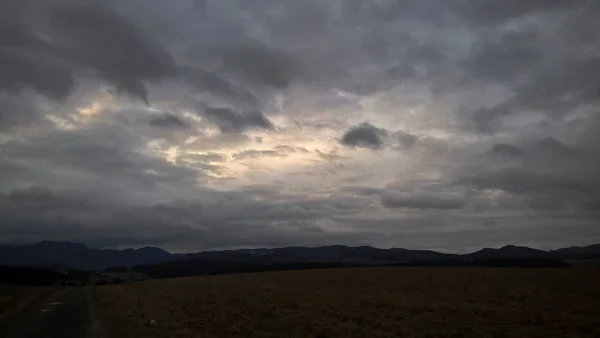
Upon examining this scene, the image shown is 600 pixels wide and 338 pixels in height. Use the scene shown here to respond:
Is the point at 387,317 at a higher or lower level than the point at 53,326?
higher

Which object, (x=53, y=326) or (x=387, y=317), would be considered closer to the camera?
(x=53, y=326)

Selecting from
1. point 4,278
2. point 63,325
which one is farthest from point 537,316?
point 4,278

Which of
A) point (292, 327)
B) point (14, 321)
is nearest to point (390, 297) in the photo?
point (292, 327)

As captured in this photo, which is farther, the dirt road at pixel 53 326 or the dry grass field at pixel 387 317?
the dirt road at pixel 53 326

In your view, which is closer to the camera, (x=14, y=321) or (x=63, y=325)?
(x=63, y=325)

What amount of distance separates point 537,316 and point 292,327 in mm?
13432

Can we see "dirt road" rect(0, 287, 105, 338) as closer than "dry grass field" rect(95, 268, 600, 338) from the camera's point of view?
No

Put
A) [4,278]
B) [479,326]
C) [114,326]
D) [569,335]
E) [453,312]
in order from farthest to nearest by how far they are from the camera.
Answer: [4,278] → [453,312] → [114,326] → [479,326] → [569,335]

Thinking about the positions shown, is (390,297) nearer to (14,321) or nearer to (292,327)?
(292,327)

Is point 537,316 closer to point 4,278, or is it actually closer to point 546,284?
point 546,284

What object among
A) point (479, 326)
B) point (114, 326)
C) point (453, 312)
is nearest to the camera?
point (479, 326)

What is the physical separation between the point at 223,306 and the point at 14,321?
43.3ft

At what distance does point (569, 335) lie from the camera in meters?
21.9

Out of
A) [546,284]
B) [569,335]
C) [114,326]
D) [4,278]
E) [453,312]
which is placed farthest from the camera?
[4,278]
